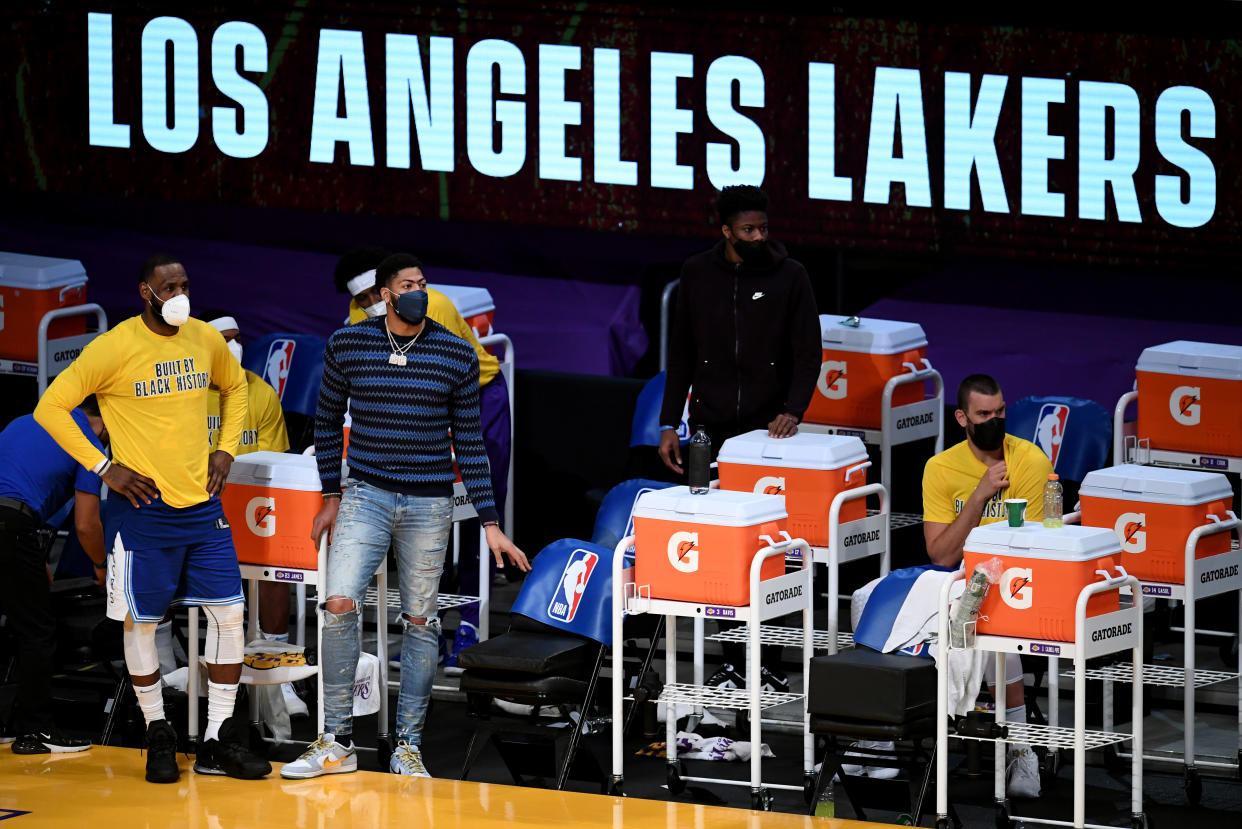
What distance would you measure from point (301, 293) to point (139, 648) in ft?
12.1

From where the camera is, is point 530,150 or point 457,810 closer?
point 457,810

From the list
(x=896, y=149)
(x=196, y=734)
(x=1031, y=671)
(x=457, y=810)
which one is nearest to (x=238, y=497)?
(x=196, y=734)

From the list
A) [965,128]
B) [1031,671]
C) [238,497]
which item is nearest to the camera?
[238,497]

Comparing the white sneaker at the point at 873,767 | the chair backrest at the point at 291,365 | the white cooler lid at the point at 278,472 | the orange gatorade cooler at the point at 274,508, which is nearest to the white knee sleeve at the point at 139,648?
the orange gatorade cooler at the point at 274,508

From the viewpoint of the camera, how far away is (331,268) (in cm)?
1136

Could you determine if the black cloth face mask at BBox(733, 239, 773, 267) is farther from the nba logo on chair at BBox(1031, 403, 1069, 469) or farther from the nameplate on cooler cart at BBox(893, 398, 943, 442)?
the nba logo on chair at BBox(1031, 403, 1069, 469)

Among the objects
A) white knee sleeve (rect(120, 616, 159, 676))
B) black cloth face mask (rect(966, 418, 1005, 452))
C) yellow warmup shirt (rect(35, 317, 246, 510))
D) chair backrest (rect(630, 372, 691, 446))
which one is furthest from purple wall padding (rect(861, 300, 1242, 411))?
white knee sleeve (rect(120, 616, 159, 676))

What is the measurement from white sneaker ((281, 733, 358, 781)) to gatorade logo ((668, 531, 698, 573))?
4.01 ft

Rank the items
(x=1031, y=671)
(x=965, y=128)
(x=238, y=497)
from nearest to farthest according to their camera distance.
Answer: (x=238, y=497) < (x=1031, y=671) < (x=965, y=128)

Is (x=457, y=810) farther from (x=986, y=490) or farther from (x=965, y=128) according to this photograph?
(x=965, y=128)

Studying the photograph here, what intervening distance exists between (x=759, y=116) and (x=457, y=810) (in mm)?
4024

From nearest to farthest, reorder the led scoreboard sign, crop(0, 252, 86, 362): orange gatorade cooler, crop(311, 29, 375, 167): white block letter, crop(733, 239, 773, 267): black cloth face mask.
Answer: crop(733, 239, 773, 267): black cloth face mask
the led scoreboard sign
crop(0, 252, 86, 362): orange gatorade cooler
crop(311, 29, 375, 167): white block letter

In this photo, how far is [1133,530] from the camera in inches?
304

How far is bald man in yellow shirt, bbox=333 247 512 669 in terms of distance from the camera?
8695 mm
